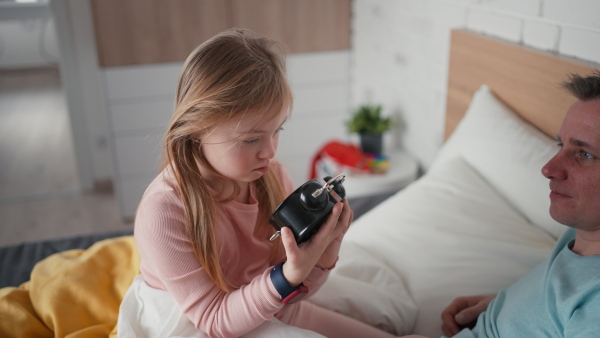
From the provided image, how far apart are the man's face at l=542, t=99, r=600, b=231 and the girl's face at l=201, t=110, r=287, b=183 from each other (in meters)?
0.53

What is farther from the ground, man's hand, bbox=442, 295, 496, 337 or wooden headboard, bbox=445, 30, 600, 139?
wooden headboard, bbox=445, 30, 600, 139

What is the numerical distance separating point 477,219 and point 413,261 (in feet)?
0.66

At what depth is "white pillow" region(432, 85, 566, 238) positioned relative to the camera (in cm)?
142

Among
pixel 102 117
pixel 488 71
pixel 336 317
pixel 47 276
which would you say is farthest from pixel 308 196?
pixel 102 117

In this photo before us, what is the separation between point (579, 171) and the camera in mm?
1021

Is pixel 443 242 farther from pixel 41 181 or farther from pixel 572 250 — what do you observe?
pixel 41 181

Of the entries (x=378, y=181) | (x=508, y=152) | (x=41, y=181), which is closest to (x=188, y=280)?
(x=508, y=152)

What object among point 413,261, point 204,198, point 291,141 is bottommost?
point 291,141

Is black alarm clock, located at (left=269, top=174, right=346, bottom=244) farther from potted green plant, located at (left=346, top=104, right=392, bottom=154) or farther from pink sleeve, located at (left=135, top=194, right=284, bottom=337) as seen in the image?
potted green plant, located at (left=346, top=104, right=392, bottom=154)

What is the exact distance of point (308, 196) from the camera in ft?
3.44

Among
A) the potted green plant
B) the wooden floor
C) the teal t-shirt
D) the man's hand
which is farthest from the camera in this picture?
the wooden floor

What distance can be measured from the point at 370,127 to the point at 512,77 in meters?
0.86

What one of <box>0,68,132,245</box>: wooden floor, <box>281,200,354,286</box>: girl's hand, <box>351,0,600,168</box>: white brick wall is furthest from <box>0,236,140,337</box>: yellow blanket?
<box>0,68,132,245</box>: wooden floor

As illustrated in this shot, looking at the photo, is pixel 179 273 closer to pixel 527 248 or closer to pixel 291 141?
pixel 527 248
